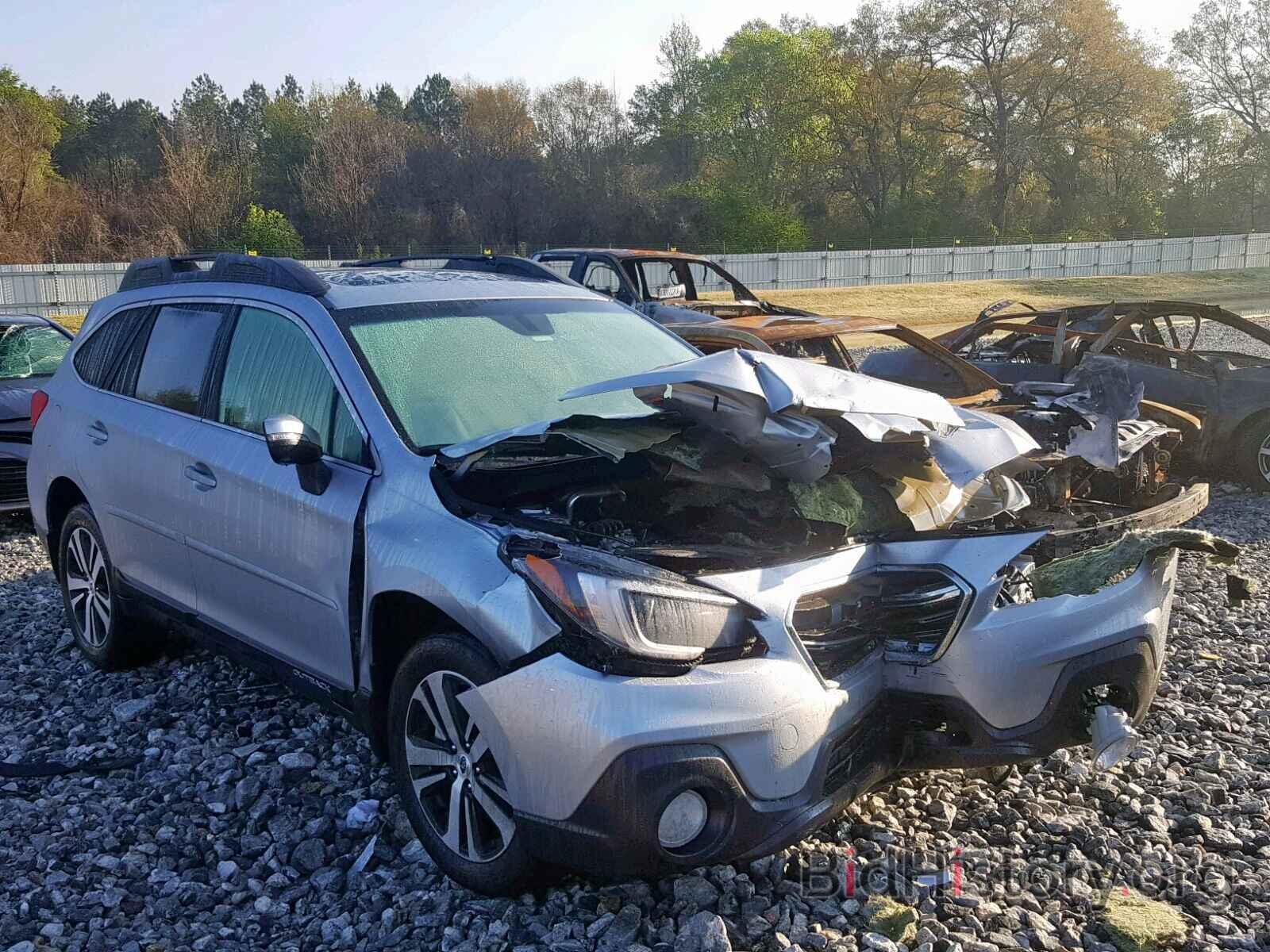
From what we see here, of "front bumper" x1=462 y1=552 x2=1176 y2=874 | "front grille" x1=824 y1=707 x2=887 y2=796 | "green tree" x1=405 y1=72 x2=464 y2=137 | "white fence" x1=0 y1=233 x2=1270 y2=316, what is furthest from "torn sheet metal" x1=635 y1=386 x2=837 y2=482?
"green tree" x1=405 y1=72 x2=464 y2=137

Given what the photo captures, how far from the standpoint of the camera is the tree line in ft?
180

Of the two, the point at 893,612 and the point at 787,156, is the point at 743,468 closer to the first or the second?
the point at 893,612

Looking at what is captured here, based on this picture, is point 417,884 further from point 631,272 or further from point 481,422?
point 631,272

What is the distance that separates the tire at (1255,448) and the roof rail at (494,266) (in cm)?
618

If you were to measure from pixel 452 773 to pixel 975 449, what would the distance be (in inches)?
77.6

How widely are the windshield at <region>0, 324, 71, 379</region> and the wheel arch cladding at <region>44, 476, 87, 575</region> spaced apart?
3765 millimetres

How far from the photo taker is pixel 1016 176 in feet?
219

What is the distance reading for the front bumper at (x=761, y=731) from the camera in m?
2.74

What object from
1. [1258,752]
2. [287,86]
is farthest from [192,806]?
[287,86]

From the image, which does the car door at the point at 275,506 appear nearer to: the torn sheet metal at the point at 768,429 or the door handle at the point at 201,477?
the door handle at the point at 201,477

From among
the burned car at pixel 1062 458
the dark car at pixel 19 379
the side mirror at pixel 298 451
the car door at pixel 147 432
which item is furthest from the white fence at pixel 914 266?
the side mirror at pixel 298 451

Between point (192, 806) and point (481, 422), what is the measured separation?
5.33 ft

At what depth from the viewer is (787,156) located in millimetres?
74062

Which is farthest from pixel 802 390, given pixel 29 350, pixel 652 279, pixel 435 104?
pixel 435 104
